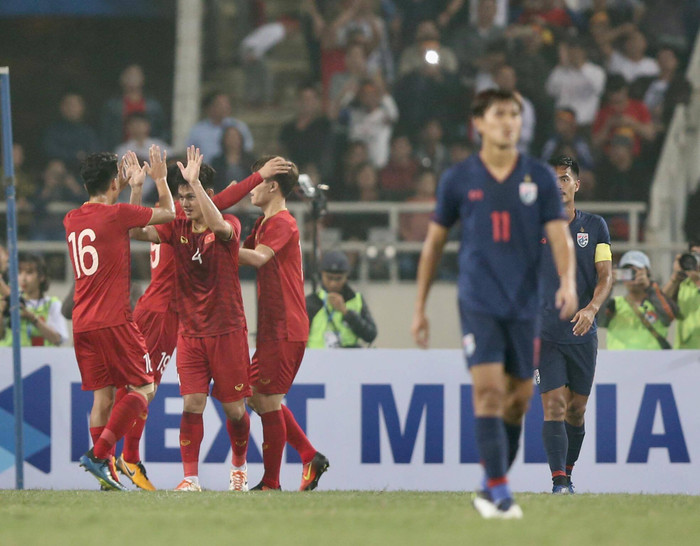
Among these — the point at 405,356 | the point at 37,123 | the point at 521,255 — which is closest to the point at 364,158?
the point at 37,123

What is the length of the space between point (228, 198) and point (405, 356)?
232cm

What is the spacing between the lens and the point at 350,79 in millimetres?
16156

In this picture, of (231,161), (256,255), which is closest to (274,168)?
(256,255)

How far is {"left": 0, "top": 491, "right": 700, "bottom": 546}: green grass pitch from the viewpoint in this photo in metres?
5.37

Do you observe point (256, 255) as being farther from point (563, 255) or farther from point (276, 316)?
point (563, 255)

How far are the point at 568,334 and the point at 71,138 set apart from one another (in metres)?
8.93

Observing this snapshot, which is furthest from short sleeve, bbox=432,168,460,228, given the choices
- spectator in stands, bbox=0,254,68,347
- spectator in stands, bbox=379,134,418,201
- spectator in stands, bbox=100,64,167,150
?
spectator in stands, bbox=100,64,167,150

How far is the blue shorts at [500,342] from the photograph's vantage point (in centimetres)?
604

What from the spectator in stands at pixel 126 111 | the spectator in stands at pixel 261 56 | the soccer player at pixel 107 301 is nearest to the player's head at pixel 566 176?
the soccer player at pixel 107 301

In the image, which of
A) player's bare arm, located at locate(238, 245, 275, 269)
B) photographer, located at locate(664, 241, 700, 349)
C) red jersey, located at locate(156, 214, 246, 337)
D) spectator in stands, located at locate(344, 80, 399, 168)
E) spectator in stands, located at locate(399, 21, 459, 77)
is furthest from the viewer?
spectator in stands, located at locate(399, 21, 459, 77)

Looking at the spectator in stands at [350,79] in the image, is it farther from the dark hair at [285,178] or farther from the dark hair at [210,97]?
the dark hair at [285,178]

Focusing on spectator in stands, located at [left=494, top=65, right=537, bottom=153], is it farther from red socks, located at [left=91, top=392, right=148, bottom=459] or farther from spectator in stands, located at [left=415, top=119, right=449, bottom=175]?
red socks, located at [left=91, top=392, right=148, bottom=459]

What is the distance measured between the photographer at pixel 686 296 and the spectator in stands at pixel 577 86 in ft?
16.7

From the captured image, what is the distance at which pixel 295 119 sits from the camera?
16.1 m
